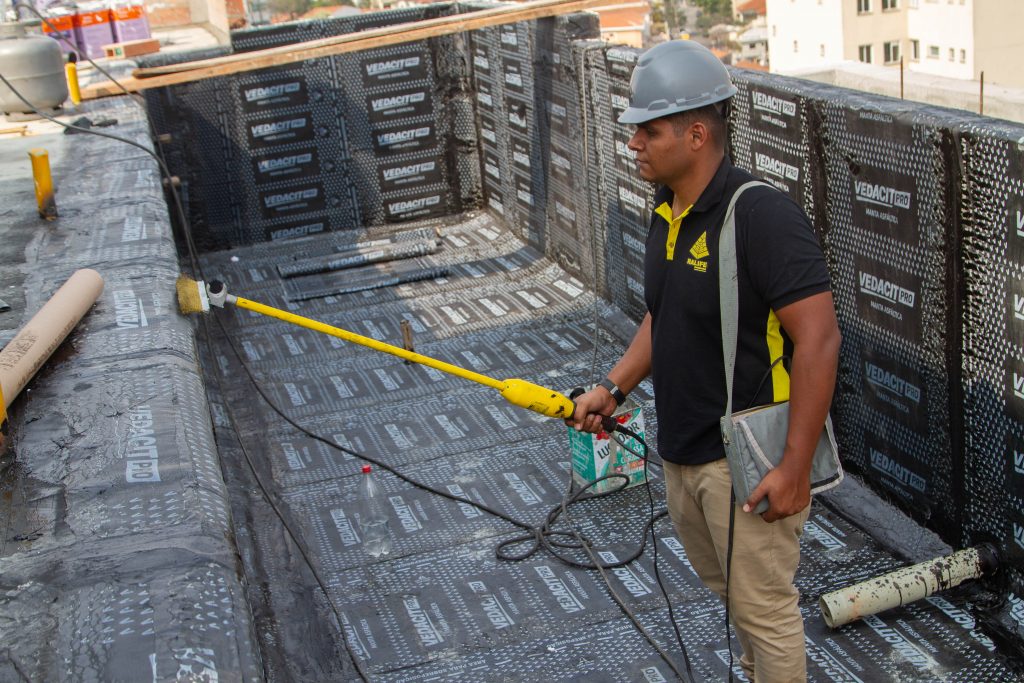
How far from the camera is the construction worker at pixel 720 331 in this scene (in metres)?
2.77

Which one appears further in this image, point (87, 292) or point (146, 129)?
point (146, 129)

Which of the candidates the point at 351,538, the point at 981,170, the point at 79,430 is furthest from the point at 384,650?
the point at 981,170

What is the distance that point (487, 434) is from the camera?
250 inches

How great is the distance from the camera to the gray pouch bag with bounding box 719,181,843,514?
286 centimetres

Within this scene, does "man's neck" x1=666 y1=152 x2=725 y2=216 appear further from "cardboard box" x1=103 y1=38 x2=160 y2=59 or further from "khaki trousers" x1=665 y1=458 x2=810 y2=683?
"cardboard box" x1=103 y1=38 x2=160 y2=59

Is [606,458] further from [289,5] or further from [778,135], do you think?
[289,5]

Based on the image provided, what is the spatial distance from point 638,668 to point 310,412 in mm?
3340

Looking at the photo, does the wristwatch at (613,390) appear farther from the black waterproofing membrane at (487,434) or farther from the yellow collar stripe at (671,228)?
the black waterproofing membrane at (487,434)

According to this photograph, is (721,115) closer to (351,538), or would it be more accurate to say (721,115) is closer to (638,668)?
(638,668)

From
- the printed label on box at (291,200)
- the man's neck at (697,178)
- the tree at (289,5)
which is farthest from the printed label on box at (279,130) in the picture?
the tree at (289,5)

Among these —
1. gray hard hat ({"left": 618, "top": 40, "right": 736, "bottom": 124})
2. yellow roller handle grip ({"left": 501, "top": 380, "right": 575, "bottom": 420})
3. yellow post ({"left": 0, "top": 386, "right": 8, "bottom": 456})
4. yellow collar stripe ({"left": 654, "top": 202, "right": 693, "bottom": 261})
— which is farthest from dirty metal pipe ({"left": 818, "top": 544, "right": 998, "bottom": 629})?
yellow post ({"left": 0, "top": 386, "right": 8, "bottom": 456})

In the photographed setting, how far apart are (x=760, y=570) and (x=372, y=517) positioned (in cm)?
277

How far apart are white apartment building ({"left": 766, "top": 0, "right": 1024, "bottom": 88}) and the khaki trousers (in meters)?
40.2

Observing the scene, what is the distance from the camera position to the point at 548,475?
19.0 ft
